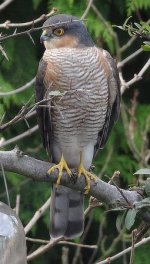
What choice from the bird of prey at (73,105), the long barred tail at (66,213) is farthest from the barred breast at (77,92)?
the long barred tail at (66,213)

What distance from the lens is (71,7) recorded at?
4996 mm

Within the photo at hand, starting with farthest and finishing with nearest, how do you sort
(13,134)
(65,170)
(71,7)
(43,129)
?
1. (13,134)
2. (71,7)
3. (43,129)
4. (65,170)

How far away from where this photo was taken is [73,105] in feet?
12.6

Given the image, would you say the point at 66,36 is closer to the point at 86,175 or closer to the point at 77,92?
the point at 77,92

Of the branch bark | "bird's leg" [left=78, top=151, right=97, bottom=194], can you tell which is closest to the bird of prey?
"bird's leg" [left=78, top=151, right=97, bottom=194]

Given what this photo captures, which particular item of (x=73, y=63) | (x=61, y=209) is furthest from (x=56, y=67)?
(x=61, y=209)

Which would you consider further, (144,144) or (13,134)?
(13,134)

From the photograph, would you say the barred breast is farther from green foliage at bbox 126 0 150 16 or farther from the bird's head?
green foliage at bbox 126 0 150 16

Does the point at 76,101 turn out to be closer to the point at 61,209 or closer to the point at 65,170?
the point at 65,170

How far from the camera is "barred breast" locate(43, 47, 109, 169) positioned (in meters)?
3.83

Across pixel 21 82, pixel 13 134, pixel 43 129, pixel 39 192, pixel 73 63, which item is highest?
pixel 73 63

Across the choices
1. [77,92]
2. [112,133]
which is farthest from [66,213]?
[112,133]

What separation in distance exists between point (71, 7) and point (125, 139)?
3.70 feet

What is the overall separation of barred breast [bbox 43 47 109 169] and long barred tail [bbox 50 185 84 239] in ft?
1.01
